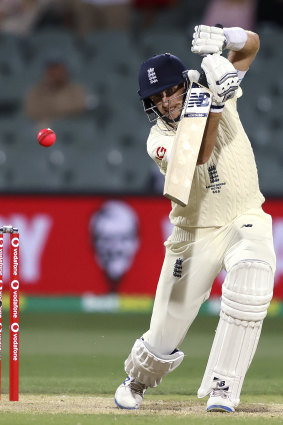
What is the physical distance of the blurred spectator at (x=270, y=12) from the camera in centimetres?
1252

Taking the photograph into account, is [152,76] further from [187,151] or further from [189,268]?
[189,268]

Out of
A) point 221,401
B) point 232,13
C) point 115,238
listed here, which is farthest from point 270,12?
point 221,401

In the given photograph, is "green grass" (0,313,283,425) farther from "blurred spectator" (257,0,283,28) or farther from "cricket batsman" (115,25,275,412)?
"blurred spectator" (257,0,283,28)

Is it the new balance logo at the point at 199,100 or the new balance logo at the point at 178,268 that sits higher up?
the new balance logo at the point at 199,100

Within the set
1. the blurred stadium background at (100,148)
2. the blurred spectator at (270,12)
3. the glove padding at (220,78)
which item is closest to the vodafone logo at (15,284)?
the glove padding at (220,78)

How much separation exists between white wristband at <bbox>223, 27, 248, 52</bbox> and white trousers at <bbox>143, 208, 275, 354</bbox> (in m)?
0.80

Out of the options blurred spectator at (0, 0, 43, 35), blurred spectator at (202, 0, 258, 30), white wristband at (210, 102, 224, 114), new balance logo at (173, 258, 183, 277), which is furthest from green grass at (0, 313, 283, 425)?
blurred spectator at (0, 0, 43, 35)

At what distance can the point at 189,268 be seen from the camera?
5.38m

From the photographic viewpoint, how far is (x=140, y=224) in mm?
10141

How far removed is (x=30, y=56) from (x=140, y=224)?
3.16 m

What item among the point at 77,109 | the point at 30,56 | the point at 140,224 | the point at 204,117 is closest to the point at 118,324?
the point at 140,224

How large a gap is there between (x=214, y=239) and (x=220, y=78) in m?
0.82

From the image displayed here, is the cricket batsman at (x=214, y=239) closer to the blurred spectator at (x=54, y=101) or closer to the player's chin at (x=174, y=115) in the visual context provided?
the player's chin at (x=174, y=115)

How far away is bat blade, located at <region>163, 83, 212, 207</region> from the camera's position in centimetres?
502
